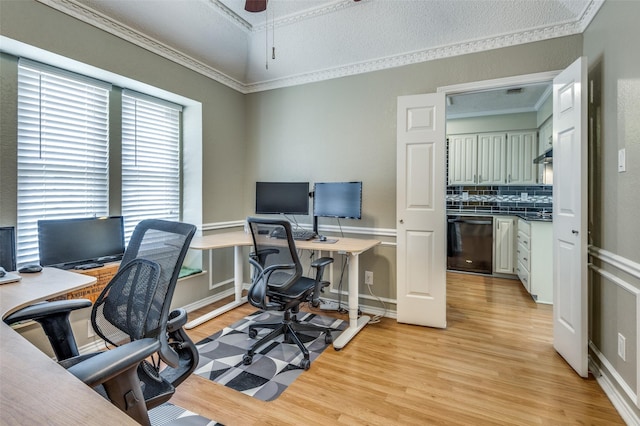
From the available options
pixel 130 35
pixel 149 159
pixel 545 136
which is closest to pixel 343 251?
pixel 149 159

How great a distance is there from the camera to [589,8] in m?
2.25

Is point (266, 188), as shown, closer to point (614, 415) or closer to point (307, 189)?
point (307, 189)

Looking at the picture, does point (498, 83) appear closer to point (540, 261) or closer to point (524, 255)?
point (540, 261)

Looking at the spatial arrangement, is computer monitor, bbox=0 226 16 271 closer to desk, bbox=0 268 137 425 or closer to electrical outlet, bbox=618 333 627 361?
desk, bbox=0 268 137 425

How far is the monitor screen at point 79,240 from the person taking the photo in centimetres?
217

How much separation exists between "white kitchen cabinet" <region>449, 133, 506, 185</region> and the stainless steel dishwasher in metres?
0.69

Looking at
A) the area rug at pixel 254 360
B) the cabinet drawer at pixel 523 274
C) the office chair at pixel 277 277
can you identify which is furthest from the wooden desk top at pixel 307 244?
the cabinet drawer at pixel 523 274

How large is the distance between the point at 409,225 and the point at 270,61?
232 centimetres

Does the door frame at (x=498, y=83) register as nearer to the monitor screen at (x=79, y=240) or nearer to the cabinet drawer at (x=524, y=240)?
the cabinet drawer at (x=524, y=240)

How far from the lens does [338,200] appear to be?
3.11 metres

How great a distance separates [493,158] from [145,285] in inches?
206

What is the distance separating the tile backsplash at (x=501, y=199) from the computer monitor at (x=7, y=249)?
17.8ft

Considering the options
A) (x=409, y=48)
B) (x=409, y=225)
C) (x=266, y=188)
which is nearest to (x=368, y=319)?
(x=409, y=225)

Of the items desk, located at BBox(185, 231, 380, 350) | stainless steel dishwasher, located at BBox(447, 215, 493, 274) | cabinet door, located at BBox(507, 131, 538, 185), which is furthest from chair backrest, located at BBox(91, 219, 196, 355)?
cabinet door, located at BBox(507, 131, 538, 185)
